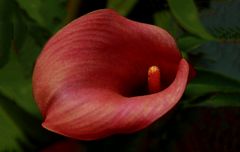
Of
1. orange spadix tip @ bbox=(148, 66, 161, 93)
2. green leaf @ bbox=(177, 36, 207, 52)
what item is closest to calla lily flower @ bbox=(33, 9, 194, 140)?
orange spadix tip @ bbox=(148, 66, 161, 93)

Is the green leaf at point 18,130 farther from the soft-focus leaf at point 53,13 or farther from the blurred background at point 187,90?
the soft-focus leaf at point 53,13

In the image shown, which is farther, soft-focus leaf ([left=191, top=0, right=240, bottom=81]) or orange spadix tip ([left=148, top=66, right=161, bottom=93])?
soft-focus leaf ([left=191, top=0, right=240, bottom=81])

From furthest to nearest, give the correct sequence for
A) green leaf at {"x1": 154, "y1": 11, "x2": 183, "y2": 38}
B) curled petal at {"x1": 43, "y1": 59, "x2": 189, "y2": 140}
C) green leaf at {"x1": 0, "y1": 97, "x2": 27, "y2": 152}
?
green leaf at {"x1": 154, "y1": 11, "x2": 183, "y2": 38}, green leaf at {"x1": 0, "y1": 97, "x2": 27, "y2": 152}, curled petal at {"x1": 43, "y1": 59, "x2": 189, "y2": 140}

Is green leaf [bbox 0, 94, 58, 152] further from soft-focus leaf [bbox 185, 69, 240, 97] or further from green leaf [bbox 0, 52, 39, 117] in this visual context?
soft-focus leaf [bbox 185, 69, 240, 97]

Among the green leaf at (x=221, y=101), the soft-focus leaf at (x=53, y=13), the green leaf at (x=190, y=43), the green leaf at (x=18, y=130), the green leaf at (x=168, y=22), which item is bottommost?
the green leaf at (x=18, y=130)

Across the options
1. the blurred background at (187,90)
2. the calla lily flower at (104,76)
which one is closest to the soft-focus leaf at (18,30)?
the blurred background at (187,90)

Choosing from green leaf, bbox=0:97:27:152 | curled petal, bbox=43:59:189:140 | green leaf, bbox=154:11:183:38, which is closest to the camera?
curled petal, bbox=43:59:189:140

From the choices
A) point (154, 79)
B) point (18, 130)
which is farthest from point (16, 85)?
point (154, 79)
